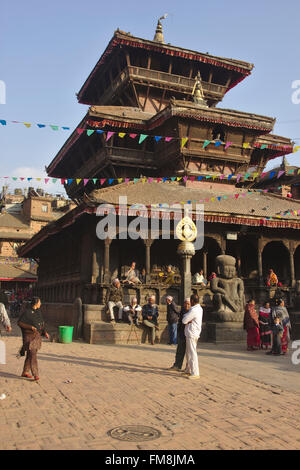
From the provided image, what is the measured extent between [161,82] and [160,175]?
6.88 metres

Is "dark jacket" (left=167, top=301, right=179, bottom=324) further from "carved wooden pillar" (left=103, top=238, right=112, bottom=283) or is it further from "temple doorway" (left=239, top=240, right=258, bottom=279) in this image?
"temple doorway" (left=239, top=240, right=258, bottom=279)

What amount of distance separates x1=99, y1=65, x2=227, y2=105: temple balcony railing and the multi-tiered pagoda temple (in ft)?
0.22

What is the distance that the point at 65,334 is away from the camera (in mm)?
13867

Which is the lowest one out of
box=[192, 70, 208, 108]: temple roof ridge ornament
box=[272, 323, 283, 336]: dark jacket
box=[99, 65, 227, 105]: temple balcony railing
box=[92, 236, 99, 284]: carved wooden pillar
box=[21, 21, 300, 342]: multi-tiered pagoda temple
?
box=[272, 323, 283, 336]: dark jacket

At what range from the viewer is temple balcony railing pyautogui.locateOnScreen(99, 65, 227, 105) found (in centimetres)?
2717

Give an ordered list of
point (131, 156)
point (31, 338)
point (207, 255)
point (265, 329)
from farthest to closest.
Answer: point (131, 156), point (207, 255), point (265, 329), point (31, 338)

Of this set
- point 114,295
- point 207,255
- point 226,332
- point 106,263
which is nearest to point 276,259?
point 207,255

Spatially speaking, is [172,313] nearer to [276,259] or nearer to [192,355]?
[192,355]

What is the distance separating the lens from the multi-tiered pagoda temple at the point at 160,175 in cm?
1816

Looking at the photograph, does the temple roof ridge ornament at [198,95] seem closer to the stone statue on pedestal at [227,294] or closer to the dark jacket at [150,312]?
the stone statue on pedestal at [227,294]

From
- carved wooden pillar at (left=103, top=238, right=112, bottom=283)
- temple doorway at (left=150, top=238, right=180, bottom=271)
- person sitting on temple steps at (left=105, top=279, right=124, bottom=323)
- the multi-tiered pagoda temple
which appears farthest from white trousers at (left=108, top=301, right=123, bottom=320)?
temple doorway at (left=150, top=238, right=180, bottom=271)

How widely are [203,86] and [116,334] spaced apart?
2154cm
